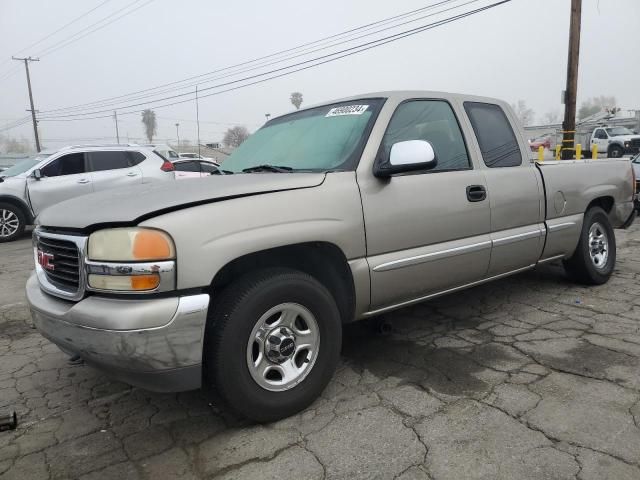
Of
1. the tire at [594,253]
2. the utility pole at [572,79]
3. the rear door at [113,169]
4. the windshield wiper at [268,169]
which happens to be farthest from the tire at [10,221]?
the utility pole at [572,79]

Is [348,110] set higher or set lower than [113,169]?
higher

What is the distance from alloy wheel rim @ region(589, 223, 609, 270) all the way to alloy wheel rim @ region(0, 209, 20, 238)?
970 centimetres

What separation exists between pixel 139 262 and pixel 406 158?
158 cm

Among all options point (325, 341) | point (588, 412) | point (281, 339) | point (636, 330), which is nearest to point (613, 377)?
point (588, 412)

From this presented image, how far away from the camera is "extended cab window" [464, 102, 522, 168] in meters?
3.83

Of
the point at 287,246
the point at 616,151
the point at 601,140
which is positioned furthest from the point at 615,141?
the point at 287,246

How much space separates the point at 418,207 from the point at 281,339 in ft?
4.02

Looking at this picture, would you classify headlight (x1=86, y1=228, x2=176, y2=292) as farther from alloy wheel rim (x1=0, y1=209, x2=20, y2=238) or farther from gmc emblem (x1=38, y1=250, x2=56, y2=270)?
alloy wheel rim (x1=0, y1=209, x2=20, y2=238)

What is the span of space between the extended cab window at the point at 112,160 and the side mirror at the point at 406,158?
8.47 m

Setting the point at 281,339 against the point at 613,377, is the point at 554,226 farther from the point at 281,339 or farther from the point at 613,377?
the point at 281,339

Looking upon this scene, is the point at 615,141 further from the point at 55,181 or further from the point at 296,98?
the point at 55,181

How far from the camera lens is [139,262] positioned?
222cm

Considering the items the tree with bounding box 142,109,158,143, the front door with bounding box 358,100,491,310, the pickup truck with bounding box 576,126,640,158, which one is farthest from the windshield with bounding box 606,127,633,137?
the tree with bounding box 142,109,158,143

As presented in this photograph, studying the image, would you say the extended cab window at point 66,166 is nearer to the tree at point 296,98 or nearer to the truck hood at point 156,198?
the truck hood at point 156,198
